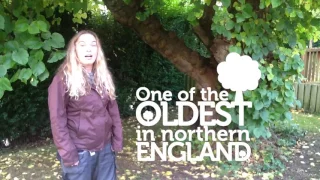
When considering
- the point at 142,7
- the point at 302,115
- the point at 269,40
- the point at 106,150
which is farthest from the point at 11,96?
the point at 302,115

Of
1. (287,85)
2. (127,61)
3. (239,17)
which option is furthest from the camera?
(127,61)

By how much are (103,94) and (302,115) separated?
219 inches

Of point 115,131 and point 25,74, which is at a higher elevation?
point 25,74

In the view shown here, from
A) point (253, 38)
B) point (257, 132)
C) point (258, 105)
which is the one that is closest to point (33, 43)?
point (253, 38)

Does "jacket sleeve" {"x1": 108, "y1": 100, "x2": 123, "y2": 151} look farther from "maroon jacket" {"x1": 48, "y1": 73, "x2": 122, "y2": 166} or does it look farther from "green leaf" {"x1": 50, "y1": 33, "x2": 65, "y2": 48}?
"green leaf" {"x1": 50, "y1": 33, "x2": 65, "y2": 48}

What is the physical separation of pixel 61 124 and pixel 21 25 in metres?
0.76

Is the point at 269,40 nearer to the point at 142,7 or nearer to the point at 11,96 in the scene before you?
the point at 142,7

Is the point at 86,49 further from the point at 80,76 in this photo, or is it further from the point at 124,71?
the point at 124,71

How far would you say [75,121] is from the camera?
2.31m

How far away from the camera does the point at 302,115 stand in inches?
272

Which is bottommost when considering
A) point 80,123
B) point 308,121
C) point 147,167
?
point 147,167

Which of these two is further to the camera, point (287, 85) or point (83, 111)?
point (287, 85)

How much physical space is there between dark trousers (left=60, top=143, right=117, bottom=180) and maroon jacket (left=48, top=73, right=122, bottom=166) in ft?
0.18

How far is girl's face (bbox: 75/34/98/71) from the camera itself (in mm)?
2389
